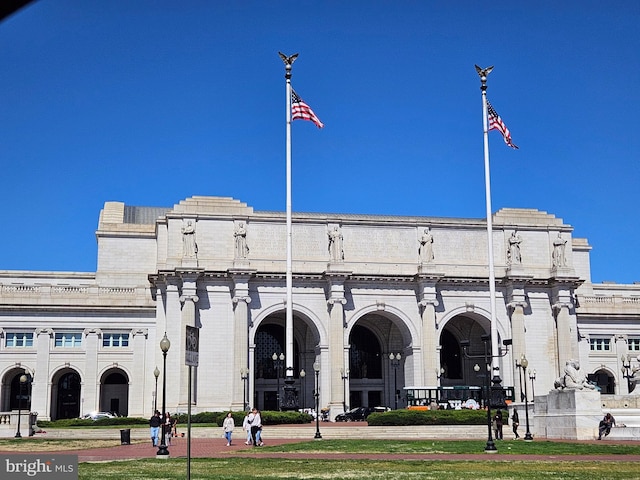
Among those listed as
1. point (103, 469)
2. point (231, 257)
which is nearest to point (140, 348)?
point (231, 257)

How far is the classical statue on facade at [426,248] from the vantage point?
79.0 meters

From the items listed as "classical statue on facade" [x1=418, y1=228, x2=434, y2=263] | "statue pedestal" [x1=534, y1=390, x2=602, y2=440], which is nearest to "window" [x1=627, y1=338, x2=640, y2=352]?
"classical statue on facade" [x1=418, y1=228, x2=434, y2=263]

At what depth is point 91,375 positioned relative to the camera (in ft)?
251

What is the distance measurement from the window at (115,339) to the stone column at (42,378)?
4.84 m

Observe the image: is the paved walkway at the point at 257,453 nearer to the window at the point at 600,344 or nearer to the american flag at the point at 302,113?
the american flag at the point at 302,113

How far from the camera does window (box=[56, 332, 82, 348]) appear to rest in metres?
77.0

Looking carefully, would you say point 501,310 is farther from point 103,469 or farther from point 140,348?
point 103,469

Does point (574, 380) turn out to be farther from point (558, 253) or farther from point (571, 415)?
point (558, 253)

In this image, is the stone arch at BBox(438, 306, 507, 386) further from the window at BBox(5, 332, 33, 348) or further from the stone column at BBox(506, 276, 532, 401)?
the window at BBox(5, 332, 33, 348)

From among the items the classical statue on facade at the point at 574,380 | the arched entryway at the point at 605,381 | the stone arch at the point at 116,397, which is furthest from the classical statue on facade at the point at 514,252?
the stone arch at the point at 116,397

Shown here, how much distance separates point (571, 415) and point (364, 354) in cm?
4039

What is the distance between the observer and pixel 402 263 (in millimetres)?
79625

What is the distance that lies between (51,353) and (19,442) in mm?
30903

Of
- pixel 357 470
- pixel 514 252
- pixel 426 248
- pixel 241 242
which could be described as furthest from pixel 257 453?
pixel 514 252
